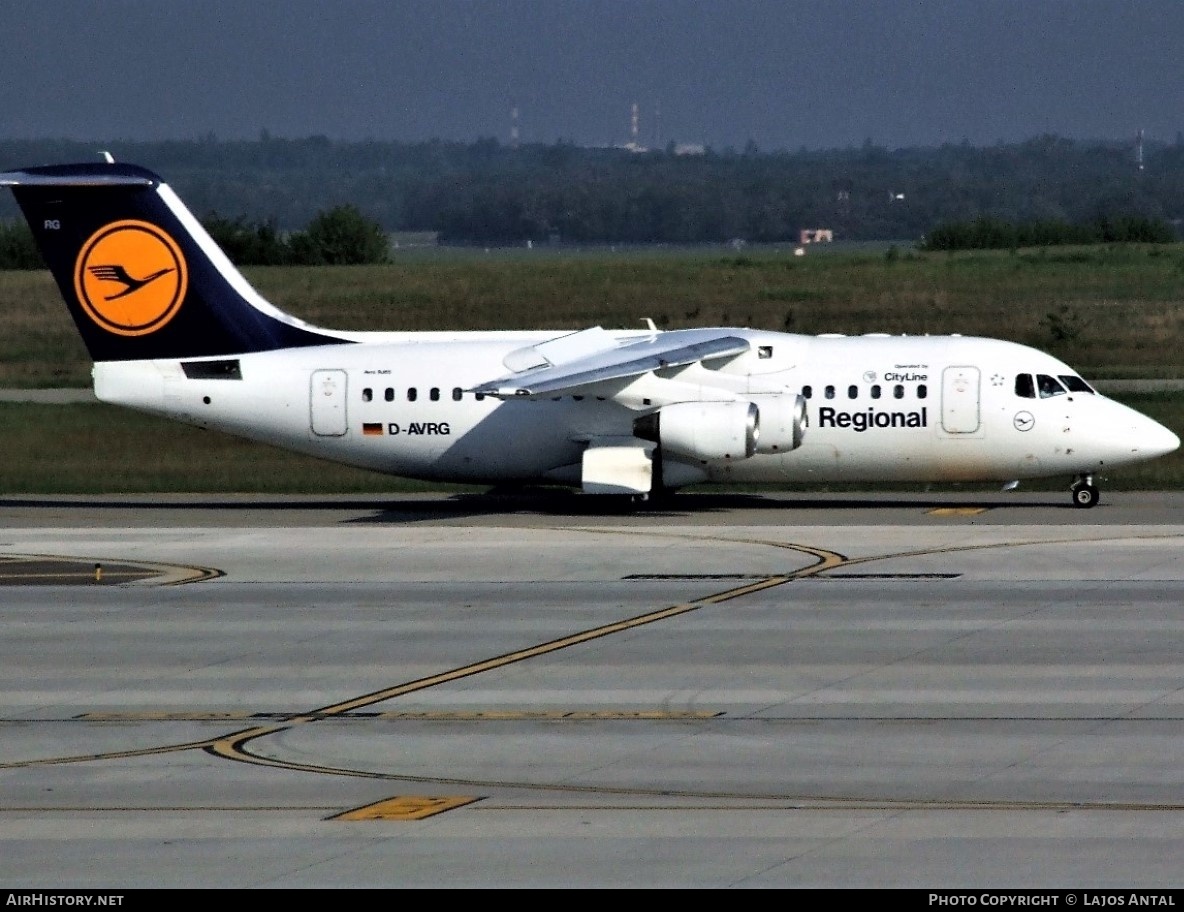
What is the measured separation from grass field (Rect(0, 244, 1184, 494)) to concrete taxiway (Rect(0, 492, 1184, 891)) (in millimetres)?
10523

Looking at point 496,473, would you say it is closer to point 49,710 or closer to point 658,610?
point 658,610

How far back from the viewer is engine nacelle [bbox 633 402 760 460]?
35.1 m

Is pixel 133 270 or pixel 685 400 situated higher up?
pixel 133 270

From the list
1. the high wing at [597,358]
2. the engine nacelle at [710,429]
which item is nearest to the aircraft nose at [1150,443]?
the engine nacelle at [710,429]

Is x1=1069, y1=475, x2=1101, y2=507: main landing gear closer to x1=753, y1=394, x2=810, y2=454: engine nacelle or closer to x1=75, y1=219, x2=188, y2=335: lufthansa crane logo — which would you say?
x1=753, y1=394, x2=810, y2=454: engine nacelle

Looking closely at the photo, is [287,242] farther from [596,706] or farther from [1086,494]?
[596,706]

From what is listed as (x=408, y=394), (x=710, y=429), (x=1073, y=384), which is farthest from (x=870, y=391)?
(x=408, y=394)

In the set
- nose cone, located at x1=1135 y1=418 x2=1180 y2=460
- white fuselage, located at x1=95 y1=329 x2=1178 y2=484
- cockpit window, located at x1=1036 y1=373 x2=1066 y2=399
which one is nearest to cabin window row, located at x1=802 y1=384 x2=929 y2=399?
white fuselage, located at x1=95 y1=329 x2=1178 y2=484

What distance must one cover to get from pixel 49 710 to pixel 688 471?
1789 centimetres

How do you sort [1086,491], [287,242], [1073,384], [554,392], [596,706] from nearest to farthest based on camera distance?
[596,706]
[554,392]
[1073,384]
[1086,491]
[287,242]

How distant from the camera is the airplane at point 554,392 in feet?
117

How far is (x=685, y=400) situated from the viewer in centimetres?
3619

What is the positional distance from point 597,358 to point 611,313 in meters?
41.6
